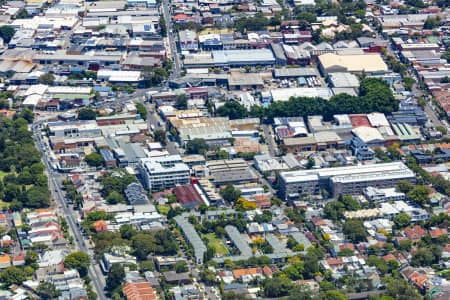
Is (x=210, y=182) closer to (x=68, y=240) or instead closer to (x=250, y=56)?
(x=68, y=240)

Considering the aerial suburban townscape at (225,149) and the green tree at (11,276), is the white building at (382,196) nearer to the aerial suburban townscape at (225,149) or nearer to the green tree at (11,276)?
the aerial suburban townscape at (225,149)

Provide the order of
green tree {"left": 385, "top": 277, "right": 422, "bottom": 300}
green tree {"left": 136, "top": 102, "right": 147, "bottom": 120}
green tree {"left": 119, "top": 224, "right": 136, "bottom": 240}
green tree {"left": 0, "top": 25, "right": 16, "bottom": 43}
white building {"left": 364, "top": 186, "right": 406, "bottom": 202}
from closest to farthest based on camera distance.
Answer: green tree {"left": 385, "top": 277, "right": 422, "bottom": 300} → green tree {"left": 119, "top": 224, "right": 136, "bottom": 240} → white building {"left": 364, "top": 186, "right": 406, "bottom": 202} → green tree {"left": 136, "top": 102, "right": 147, "bottom": 120} → green tree {"left": 0, "top": 25, "right": 16, "bottom": 43}

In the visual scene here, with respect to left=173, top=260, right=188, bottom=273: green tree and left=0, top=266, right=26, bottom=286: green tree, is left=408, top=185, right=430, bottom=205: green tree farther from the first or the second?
left=0, top=266, right=26, bottom=286: green tree

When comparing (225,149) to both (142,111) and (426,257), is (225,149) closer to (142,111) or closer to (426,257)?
(142,111)

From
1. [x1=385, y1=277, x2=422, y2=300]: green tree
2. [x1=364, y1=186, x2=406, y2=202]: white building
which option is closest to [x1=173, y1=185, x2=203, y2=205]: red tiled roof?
[x1=364, y1=186, x2=406, y2=202]: white building

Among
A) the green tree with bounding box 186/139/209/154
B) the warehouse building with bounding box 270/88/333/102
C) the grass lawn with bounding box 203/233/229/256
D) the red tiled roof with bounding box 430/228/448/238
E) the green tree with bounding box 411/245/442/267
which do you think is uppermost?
the warehouse building with bounding box 270/88/333/102

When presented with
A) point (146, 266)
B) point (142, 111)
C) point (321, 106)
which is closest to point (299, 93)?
point (321, 106)

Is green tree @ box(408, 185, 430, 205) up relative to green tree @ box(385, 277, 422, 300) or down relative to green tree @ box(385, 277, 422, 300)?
up
